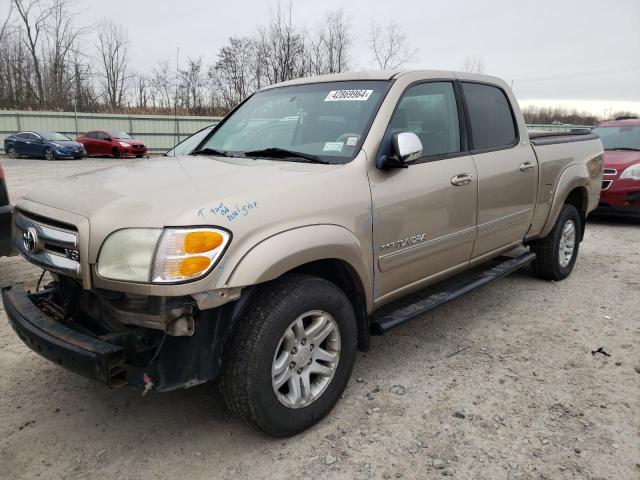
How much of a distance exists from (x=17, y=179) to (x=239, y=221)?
1453 cm

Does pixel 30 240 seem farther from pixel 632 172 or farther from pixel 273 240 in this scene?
pixel 632 172

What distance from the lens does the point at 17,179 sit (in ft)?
46.5

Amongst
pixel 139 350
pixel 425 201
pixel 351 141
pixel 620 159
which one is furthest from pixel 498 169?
pixel 620 159

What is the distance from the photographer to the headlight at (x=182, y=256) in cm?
208

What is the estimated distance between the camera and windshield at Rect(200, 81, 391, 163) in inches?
118

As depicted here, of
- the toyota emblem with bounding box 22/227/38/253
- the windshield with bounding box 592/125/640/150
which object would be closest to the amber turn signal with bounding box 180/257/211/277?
the toyota emblem with bounding box 22/227/38/253

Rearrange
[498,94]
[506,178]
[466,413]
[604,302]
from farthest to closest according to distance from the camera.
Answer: [604,302] → [498,94] → [506,178] → [466,413]

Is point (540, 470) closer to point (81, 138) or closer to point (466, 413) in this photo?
point (466, 413)

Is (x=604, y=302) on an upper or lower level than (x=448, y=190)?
lower

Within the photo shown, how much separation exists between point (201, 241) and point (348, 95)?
5.27 ft

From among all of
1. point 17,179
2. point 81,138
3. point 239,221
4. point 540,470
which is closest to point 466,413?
point 540,470

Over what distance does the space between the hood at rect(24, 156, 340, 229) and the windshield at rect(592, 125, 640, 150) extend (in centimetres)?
817

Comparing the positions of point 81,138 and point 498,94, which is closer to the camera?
point 498,94

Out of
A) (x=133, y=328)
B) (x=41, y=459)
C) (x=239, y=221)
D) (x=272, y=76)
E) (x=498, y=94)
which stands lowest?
(x=41, y=459)
